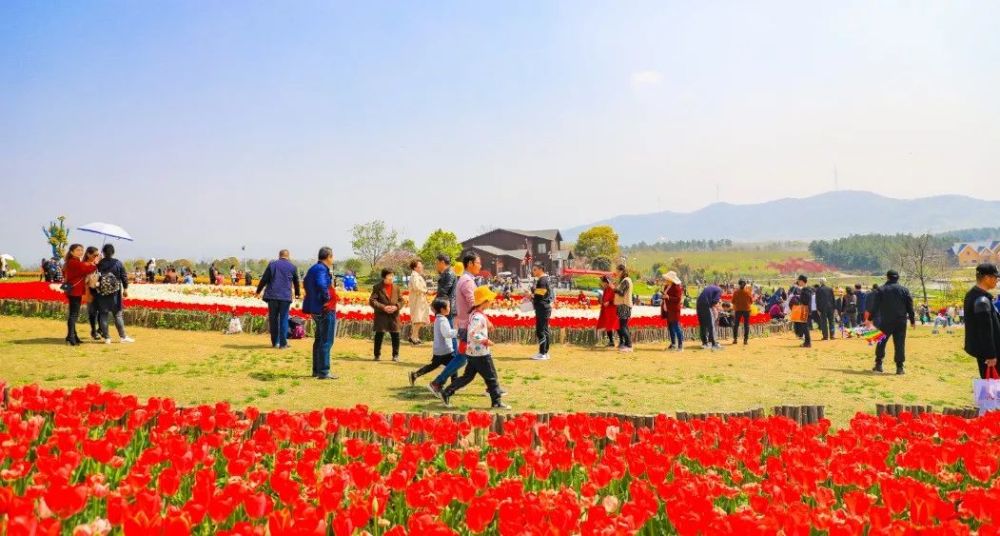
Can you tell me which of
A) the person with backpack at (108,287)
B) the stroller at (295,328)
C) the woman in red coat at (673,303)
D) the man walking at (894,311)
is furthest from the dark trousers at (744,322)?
the person with backpack at (108,287)

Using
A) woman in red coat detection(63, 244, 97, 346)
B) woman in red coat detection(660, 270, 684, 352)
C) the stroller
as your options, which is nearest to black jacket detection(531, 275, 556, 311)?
woman in red coat detection(660, 270, 684, 352)

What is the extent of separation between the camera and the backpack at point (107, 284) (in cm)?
1371

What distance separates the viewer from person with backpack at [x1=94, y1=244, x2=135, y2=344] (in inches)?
543

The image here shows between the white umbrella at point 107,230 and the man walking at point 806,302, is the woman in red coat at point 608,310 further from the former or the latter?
the white umbrella at point 107,230

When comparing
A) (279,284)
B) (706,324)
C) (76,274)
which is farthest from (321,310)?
(706,324)

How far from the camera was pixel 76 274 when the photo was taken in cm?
1358

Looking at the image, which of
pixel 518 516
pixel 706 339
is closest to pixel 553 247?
pixel 706 339

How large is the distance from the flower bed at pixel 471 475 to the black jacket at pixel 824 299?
589 inches

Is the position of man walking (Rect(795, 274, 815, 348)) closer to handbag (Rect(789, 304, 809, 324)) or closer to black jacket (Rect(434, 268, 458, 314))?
handbag (Rect(789, 304, 809, 324))

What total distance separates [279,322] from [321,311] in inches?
157

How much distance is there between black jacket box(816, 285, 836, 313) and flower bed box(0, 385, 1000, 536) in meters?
15.0

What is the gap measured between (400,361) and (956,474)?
33.3 ft

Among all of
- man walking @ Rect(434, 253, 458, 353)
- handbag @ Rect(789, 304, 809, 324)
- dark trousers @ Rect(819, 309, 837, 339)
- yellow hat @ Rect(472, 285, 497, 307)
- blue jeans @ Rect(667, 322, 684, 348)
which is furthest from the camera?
dark trousers @ Rect(819, 309, 837, 339)

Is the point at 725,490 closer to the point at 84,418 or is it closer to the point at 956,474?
the point at 956,474
